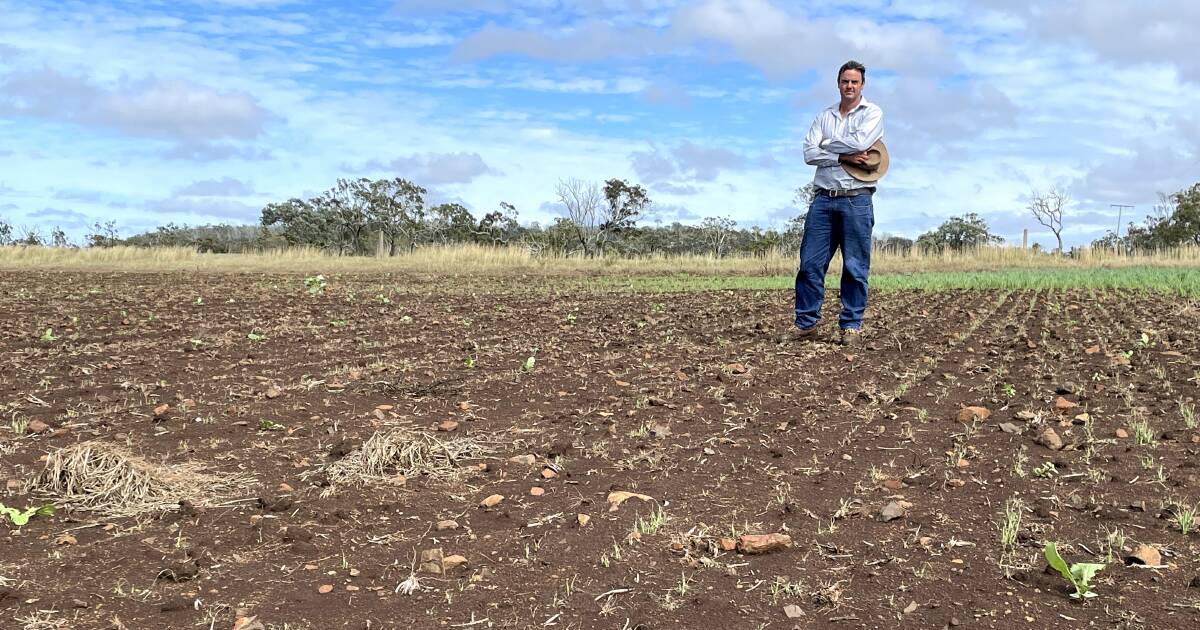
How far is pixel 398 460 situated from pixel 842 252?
4063 millimetres

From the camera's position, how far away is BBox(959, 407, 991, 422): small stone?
3.78 metres

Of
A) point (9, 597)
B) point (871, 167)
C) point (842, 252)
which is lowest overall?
point (9, 597)

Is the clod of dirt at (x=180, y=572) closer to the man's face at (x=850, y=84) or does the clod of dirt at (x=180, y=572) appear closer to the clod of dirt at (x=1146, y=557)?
the clod of dirt at (x=1146, y=557)

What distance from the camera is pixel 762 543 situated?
2.38 meters

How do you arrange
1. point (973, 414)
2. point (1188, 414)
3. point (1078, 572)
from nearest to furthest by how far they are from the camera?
point (1078, 572) < point (1188, 414) < point (973, 414)

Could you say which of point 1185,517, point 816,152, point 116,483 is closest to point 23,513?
point 116,483

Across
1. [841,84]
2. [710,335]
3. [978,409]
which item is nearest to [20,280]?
[710,335]

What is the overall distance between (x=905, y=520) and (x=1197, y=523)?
32.2 inches

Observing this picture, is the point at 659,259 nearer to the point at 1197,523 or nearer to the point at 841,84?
the point at 841,84

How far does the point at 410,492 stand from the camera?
10.0ft

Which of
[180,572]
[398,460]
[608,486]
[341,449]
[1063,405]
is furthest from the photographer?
[1063,405]

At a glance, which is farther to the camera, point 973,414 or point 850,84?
point 850,84

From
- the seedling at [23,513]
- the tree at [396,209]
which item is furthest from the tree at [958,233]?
the seedling at [23,513]

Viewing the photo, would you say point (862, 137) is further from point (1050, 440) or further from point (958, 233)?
point (958, 233)
